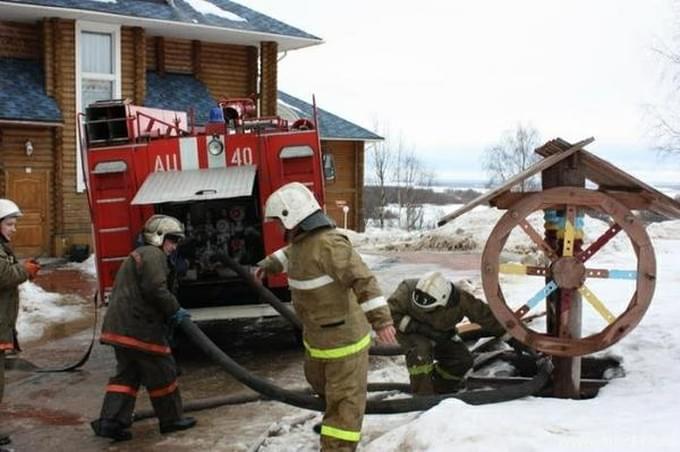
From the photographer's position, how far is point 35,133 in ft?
56.6

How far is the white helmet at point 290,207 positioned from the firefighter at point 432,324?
1.65m

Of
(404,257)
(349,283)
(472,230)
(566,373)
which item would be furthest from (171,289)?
(472,230)

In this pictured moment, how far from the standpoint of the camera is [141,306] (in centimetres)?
545

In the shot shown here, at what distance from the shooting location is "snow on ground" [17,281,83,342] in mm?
9727

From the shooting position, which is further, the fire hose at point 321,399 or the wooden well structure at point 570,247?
the wooden well structure at point 570,247

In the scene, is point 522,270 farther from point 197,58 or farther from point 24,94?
point 197,58

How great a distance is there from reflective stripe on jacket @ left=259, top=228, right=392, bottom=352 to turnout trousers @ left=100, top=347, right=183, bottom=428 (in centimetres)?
146

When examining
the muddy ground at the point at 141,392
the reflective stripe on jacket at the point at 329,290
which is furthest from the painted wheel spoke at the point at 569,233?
the muddy ground at the point at 141,392

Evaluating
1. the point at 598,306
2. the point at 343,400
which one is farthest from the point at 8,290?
the point at 598,306

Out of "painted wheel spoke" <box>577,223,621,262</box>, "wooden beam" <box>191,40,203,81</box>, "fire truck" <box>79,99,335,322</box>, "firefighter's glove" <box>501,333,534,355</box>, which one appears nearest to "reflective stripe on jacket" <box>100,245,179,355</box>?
"fire truck" <box>79,99,335,322</box>

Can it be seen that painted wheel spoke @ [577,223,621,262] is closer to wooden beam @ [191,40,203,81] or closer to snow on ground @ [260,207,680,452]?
snow on ground @ [260,207,680,452]

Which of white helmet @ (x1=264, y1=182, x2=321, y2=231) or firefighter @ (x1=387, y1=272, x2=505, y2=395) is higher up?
white helmet @ (x1=264, y1=182, x2=321, y2=231)

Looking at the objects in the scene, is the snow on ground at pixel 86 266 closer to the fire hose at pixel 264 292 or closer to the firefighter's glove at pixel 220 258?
the firefighter's glove at pixel 220 258

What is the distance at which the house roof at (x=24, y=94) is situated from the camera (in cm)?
1630
